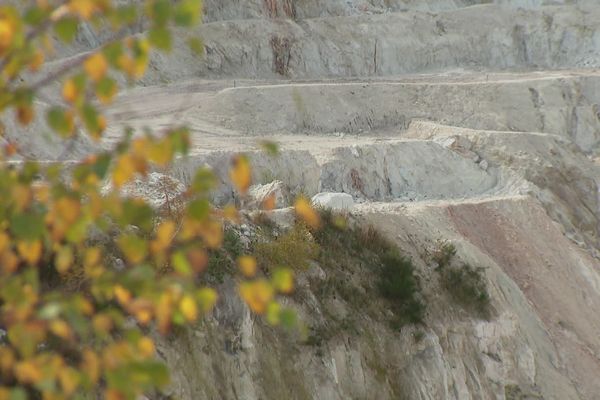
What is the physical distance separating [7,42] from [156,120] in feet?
82.7

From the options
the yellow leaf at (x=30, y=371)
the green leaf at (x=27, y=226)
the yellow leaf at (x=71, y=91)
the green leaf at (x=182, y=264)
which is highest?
the yellow leaf at (x=71, y=91)

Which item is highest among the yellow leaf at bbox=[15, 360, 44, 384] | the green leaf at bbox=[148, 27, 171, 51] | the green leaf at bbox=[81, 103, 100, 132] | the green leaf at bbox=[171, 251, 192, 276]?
the green leaf at bbox=[148, 27, 171, 51]

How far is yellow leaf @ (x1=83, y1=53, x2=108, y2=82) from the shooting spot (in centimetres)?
358

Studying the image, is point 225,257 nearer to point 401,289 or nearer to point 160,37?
point 401,289

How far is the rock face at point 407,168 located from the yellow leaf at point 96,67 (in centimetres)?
117

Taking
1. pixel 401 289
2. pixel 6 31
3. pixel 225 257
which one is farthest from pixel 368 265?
pixel 6 31

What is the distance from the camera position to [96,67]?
3.60m

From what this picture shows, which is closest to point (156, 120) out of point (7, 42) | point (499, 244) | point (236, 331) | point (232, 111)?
point (232, 111)

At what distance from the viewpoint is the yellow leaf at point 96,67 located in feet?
11.7

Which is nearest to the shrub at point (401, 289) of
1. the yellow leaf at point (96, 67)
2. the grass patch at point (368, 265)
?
the grass patch at point (368, 265)

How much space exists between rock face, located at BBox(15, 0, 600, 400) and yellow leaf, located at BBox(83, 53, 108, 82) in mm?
1175

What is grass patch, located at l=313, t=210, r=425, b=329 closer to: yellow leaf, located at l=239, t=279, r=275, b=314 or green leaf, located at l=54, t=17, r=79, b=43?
yellow leaf, located at l=239, t=279, r=275, b=314

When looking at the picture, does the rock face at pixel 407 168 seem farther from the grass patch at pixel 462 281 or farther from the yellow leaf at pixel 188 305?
the yellow leaf at pixel 188 305

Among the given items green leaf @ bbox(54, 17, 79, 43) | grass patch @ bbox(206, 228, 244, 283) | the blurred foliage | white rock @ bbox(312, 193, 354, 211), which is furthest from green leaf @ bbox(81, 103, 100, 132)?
white rock @ bbox(312, 193, 354, 211)
